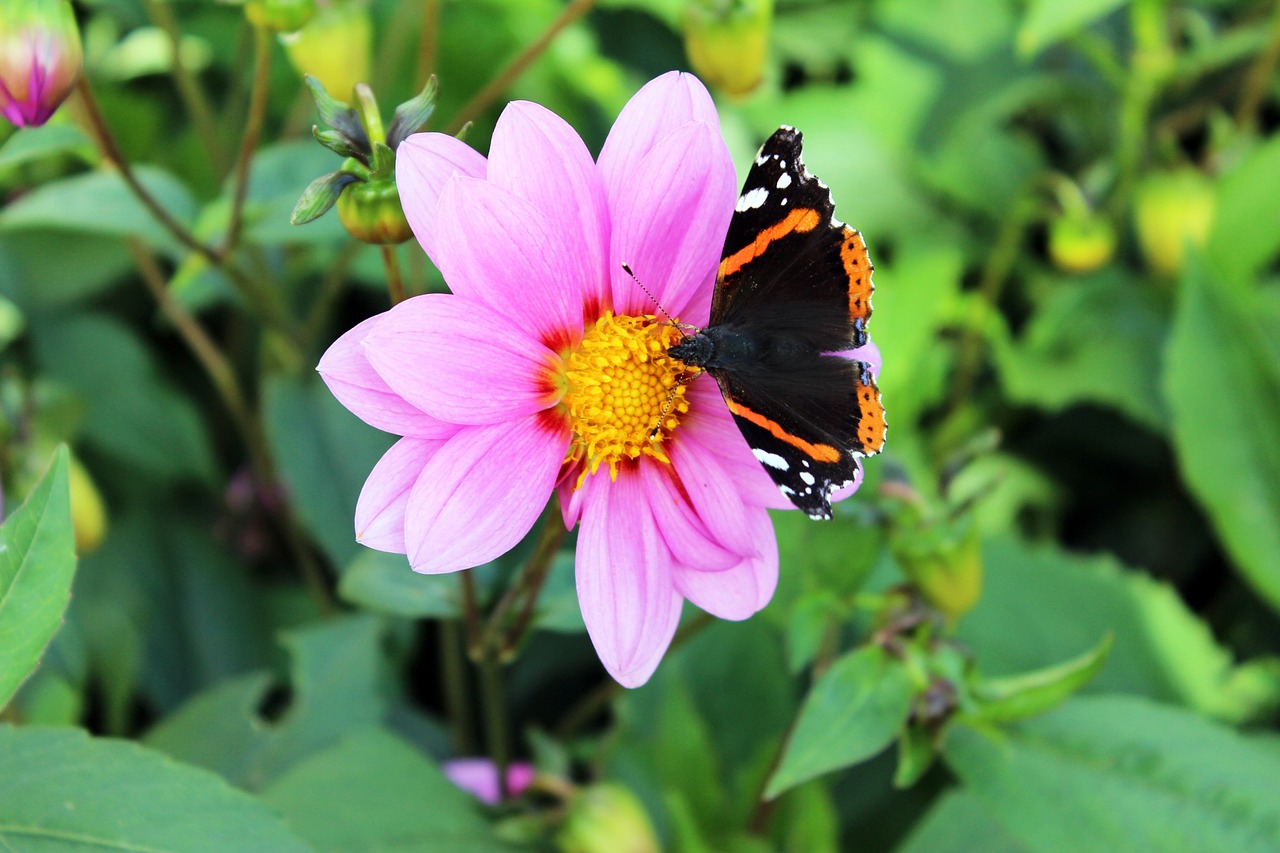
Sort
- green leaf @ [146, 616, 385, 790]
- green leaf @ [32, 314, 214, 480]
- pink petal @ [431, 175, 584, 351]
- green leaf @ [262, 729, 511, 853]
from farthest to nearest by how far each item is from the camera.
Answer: green leaf @ [32, 314, 214, 480]
green leaf @ [146, 616, 385, 790]
green leaf @ [262, 729, 511, 853]
pink petal @ [431, 175, 584, 351]

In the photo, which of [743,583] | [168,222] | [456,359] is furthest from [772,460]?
[168,222]

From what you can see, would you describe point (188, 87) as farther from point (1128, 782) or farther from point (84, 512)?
point (1128, 782)

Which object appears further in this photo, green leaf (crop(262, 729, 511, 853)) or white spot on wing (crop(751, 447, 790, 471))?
green leaf (crop(262, 729, 511, 853))

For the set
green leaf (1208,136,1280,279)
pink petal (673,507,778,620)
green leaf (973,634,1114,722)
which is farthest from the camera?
green leaf (1208,136,1280,279)

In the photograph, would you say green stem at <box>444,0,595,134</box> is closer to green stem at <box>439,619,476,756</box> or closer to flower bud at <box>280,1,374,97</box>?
flower bud at <box>280,1,374,97</box>

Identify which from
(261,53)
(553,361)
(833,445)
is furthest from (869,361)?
(261,53)

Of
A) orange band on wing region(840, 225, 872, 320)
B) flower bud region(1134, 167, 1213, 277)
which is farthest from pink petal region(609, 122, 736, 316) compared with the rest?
flower bud region(1134, 167, 1213, 277)
